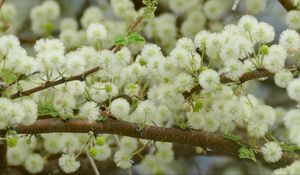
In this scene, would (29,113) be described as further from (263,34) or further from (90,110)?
(263,34)

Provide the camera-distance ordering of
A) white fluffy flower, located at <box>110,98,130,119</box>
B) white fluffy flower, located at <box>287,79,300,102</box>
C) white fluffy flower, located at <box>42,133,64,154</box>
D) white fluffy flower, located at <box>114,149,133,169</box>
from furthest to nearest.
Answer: white fluffy flower, located at <box>42,133,64,154</box> → white fluffy flower, located at <box>114,149,133,169</box> → white fluffy flower, located at <box>110,98,130,119</box> → white fluffy flower, located at <box>287,79,300,102</box>

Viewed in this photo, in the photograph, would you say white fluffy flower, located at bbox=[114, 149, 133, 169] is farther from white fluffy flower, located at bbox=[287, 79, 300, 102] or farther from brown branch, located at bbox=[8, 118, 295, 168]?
white fluffy flower, located at bbox=[287, 79, 300, 102]

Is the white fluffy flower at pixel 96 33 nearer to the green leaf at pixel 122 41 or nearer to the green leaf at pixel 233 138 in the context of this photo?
the green leaf at pixel 122 41

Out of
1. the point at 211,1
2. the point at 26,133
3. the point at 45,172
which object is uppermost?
the point at 211,1

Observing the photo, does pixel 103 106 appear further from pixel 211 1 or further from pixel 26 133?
pixel 211 1

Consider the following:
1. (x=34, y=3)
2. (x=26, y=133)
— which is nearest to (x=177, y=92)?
(x=26, y=133)

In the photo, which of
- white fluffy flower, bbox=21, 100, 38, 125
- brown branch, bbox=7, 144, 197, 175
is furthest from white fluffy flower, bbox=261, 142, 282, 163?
brown branch, bbox=7, 144, 197, 175

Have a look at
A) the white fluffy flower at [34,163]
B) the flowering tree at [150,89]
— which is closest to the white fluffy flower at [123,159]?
the flowering tree at [150,89]
